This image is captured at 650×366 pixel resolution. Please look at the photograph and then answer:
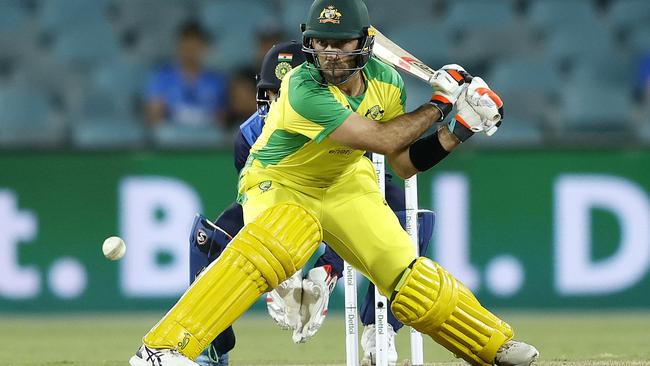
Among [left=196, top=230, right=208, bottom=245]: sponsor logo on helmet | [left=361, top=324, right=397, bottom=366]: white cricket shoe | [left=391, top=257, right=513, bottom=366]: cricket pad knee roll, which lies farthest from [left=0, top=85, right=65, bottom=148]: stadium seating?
[left=391, top=257, right=513, bottom=366]: cricket pad knee roll

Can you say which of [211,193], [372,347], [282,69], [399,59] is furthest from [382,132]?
[211,193]

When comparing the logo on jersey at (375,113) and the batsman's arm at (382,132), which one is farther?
the logo on jersey at (375,113)

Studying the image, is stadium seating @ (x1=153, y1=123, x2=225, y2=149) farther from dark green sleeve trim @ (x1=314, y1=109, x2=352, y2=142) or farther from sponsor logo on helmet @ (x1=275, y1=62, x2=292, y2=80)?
dark green sleeve trim @ (x1=314, y1=109, x2=352, y2=142)

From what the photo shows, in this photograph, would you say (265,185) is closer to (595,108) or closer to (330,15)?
(330,15)

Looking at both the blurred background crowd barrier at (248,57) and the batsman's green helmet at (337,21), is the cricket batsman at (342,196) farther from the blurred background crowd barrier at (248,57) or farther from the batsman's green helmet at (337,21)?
the blurred background crowd barrier at (248,57)

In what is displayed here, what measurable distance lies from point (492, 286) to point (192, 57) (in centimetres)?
294

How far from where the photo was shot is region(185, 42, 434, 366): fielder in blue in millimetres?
5480

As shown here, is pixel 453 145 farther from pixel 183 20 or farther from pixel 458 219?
pixel 183 20

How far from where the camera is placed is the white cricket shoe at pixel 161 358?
4512mm

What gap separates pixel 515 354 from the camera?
4.92m

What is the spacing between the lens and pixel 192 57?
10.0 meters

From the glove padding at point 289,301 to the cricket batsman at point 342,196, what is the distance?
39 cm

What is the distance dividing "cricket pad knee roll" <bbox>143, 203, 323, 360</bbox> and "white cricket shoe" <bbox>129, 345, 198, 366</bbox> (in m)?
0.02

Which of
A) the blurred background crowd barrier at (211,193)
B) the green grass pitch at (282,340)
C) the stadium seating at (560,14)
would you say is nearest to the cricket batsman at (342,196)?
the green grass pitch at (282,340)
